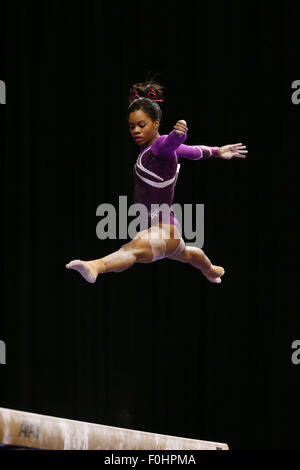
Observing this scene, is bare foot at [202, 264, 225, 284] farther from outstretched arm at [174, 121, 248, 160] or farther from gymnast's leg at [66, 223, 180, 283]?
outstretched arm at [174, 121, 248, 160]

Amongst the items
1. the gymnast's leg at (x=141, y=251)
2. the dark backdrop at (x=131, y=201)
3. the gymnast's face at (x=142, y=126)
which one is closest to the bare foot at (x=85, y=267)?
the gymnast's leg at (x=141, y=251)

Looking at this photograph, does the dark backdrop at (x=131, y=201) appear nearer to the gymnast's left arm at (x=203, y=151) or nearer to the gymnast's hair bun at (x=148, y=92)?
the gymnast's hair bun at (x=148, y=92)

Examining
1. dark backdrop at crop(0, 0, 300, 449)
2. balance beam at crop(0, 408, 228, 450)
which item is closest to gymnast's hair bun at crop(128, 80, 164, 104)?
dark backdrop at crop(0, 0, 300, 449)

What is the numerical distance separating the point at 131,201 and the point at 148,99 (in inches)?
53.7

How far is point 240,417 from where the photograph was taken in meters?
5.14

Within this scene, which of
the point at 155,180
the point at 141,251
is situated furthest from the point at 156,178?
the point at 141,251

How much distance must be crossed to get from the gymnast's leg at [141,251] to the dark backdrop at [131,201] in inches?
57.6

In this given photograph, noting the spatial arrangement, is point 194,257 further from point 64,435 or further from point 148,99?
point 64,435

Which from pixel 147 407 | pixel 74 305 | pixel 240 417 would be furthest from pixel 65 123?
pixel 240 417

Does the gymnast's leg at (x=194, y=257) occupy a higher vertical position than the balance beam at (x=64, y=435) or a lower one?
higher

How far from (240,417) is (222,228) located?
4.27 feet

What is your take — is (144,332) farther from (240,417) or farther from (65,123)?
(65,123)

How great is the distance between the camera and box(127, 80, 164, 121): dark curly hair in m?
3.69

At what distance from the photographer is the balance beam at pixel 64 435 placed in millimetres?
2660
